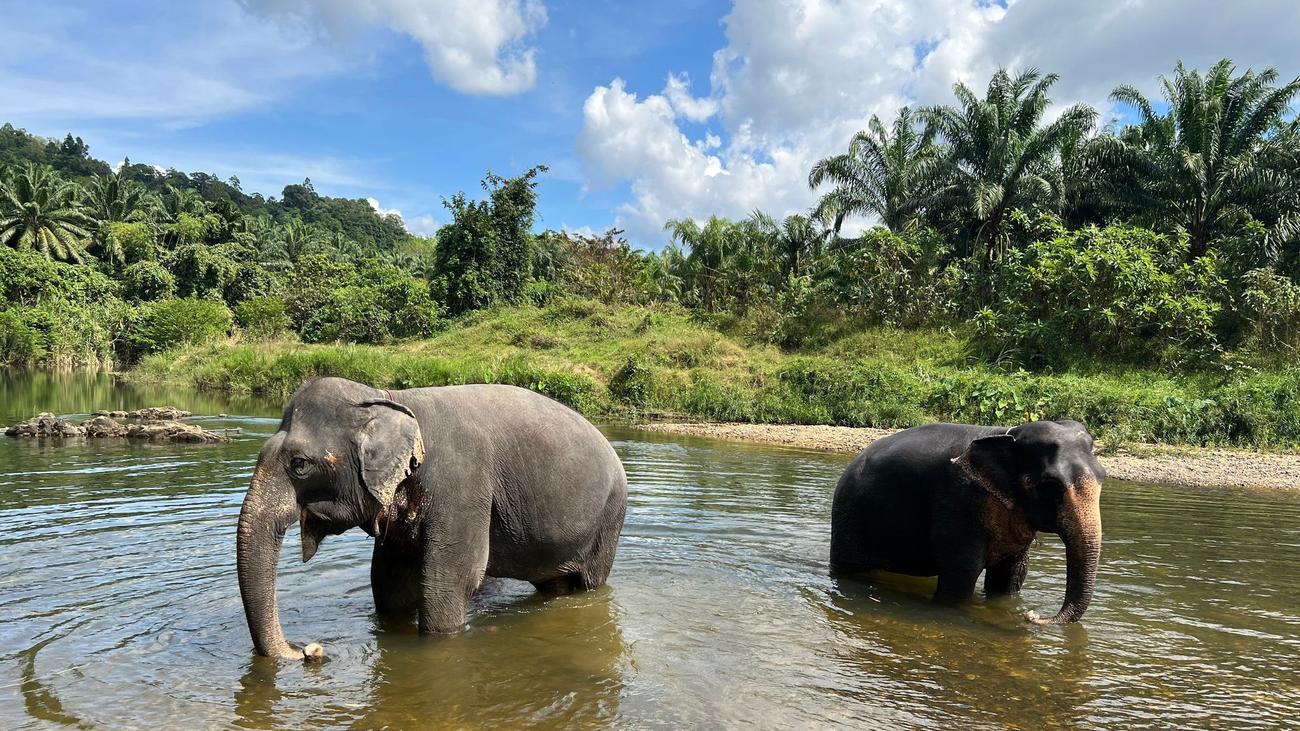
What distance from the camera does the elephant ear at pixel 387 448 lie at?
5270mm

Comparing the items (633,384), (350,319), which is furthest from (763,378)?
(350,319)

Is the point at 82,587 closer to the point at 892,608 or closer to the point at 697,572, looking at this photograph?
the point at 697,572

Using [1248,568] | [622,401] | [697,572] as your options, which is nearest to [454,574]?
[697,572]

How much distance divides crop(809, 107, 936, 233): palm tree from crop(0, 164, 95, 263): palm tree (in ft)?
166

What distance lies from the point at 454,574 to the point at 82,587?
3.86 meters

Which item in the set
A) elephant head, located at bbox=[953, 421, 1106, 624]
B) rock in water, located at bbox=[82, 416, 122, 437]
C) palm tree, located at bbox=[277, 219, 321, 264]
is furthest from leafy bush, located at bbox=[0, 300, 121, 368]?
elephant head, located at bbox=[953, 421, 1106, 624]

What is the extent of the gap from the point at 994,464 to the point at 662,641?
2966 millimetres

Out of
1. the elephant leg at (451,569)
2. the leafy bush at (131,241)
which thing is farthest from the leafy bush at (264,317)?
the elephant leg at (451,569)

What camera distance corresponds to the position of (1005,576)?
7656 mm

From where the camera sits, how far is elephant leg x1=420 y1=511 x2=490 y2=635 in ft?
18.9

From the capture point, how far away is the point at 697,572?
28.3ft

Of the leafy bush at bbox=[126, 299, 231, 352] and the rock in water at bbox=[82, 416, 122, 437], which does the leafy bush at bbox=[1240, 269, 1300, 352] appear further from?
the leafy bush at bbox=[126, 299, 231, 352]

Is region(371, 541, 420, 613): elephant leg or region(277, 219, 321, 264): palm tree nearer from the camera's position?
region(371, 541, 420, 613): elephant leg

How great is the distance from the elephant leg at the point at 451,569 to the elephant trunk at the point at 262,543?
0.97m
